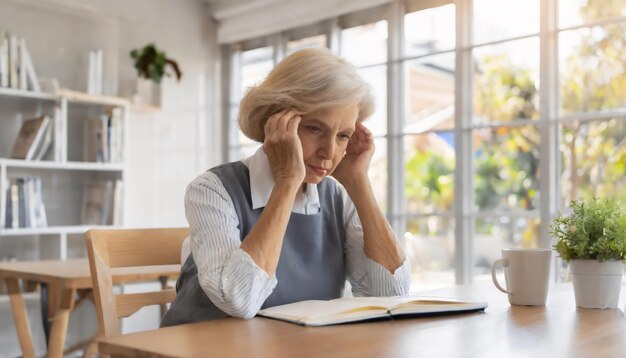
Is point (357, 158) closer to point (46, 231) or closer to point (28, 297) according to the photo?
point (46, 231)

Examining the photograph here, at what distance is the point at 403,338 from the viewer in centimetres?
104

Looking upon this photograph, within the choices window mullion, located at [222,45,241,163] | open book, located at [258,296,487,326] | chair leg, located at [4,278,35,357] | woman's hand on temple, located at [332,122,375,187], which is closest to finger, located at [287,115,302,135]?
woman's hand on temple, located at [332,122,375,187]

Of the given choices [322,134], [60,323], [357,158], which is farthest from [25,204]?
[322,134]

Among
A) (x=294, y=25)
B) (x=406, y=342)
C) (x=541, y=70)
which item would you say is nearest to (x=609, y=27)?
(x=541, y=70)

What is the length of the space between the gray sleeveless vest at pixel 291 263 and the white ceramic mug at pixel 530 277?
41 centimetres

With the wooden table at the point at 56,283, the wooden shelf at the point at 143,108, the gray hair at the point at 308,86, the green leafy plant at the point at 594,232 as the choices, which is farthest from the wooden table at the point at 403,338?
the wooden shelf at the point at 143,108

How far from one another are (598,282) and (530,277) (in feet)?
0.41

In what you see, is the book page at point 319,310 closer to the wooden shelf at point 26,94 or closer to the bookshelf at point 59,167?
the bookshelf at point 59,167

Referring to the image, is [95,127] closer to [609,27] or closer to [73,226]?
[73,226]

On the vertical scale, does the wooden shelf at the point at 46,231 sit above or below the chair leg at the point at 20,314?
above

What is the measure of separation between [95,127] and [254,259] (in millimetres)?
3175

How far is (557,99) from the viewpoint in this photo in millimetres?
3553

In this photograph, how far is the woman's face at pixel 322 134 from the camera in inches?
61.2

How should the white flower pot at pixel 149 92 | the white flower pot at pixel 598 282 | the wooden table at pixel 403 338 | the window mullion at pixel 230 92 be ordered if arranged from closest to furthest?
1. the wooden table at pixel 403 338
2. the white flower pot at pixel 598 282
3. the white flower pot at pixel 149 92
4. the window mullion at pixel 230 92
